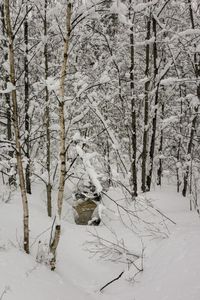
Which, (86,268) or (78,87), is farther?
(78,87)

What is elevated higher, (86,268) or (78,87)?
(78,87)

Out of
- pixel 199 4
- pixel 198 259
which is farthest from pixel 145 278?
pixel 199 4

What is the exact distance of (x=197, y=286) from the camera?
15.4 ft

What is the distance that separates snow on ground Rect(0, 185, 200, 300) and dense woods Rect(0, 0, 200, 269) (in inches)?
21.7

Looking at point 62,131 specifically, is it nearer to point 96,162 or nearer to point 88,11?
point 96,162

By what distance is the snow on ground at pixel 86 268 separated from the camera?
4.80 m

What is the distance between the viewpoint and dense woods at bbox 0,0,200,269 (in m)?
5.30

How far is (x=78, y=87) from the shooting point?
9492mm

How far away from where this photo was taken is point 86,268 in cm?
688

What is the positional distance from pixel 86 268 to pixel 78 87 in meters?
4.87

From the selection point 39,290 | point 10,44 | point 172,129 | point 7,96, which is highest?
point 10,44

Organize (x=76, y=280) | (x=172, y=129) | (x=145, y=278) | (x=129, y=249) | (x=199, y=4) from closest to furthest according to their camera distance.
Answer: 1. (x=145, y=278)
2. (x=76, y=280)
3. (x=129, y=249)
4. (x=199, y=4)
5. (x=172, y=129)

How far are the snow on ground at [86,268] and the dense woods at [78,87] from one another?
55 centimetres

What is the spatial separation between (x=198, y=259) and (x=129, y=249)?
7.88 feet
